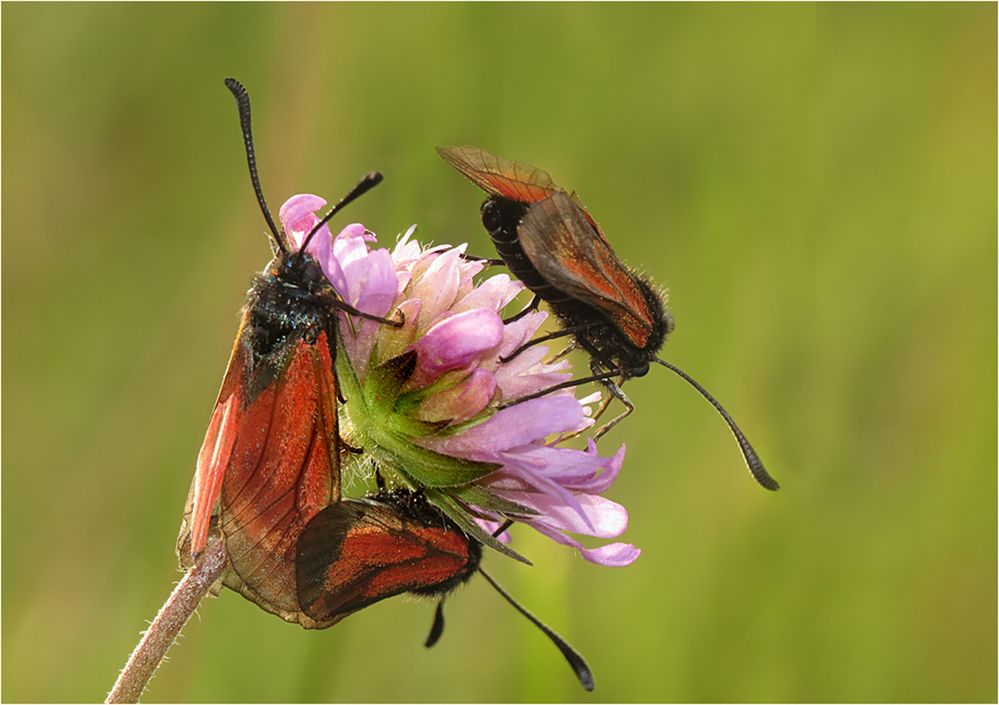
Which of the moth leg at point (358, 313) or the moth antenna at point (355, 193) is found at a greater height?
the moth antenna at point (355, 193)

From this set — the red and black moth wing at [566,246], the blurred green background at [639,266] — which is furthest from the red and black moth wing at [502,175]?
the blurred green background at [639,266]

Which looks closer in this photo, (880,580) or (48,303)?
(880,580)

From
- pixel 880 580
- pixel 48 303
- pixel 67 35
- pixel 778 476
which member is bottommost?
pixel 880 580

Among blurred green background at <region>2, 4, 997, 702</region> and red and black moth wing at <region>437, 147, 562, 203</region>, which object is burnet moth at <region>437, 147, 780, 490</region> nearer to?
red and black moth wing at <region>437, 147, 562, 203</region>

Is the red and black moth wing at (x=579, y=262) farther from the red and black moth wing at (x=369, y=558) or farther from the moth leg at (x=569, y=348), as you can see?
the red and black moth wing at (x=369, y=558)

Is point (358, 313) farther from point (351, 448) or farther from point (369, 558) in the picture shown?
point (369, 558)

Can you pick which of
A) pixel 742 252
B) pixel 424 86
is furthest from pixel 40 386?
pixel 742 252

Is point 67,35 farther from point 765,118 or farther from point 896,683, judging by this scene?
point 896,683
